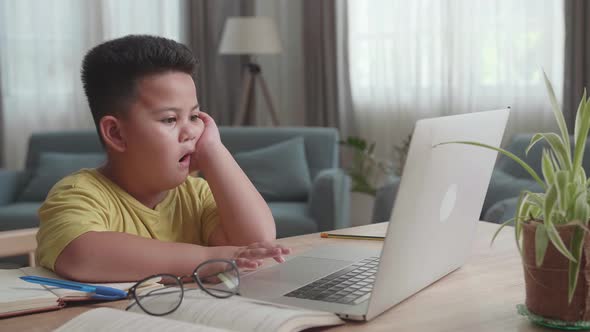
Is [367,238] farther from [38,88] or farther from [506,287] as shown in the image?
[38,88]

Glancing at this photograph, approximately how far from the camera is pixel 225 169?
1.44 meters

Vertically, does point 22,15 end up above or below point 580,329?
above

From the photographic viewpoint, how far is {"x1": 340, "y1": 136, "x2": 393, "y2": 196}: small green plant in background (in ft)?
14.6

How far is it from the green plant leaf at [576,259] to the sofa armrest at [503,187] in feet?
7.91

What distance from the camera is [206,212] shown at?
4.99 feet

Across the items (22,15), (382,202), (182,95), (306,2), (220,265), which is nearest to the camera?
(220,265)

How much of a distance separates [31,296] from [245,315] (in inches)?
13.0

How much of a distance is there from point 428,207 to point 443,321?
14 centimetres

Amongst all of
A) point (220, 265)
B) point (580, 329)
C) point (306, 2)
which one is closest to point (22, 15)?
point (306, 2)

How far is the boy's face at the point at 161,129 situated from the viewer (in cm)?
132

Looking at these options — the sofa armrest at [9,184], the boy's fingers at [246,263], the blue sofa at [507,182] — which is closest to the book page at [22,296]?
the boy's fingers at [246,263]

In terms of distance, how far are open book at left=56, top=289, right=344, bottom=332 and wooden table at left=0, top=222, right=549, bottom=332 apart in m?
0.05

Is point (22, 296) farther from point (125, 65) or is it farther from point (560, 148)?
point (560, 148)

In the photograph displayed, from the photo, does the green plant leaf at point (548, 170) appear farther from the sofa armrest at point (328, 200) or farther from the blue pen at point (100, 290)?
the sofa armrest at point (328, 200)
